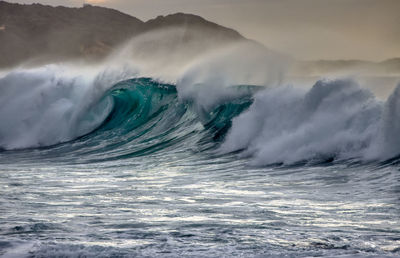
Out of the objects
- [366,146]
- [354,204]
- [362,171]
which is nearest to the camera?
[354,204]

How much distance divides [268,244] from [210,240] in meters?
0.54

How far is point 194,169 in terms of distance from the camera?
12070 mm

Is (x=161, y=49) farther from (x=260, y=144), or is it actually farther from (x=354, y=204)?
(x=354, y=204)

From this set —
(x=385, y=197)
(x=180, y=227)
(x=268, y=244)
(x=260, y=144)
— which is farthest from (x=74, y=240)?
(x=260, y=144)

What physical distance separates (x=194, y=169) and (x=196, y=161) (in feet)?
3.73

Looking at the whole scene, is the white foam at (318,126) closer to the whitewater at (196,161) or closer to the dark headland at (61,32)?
the whitewater at (196,161)

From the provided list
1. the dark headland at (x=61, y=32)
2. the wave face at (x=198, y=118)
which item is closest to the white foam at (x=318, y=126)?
the wave face at (x=198, y=118)

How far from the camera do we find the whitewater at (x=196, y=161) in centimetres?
613

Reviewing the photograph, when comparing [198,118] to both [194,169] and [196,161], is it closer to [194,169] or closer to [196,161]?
[196,161]

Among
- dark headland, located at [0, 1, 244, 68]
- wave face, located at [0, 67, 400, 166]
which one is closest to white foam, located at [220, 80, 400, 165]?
wave face, located at [0, 67, 400, 166]

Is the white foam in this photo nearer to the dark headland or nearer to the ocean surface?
the ocean surface

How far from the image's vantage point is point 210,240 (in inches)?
238

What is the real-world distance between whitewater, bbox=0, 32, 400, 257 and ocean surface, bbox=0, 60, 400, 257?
0.11 ft

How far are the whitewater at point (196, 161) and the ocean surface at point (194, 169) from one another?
0.11 feet
